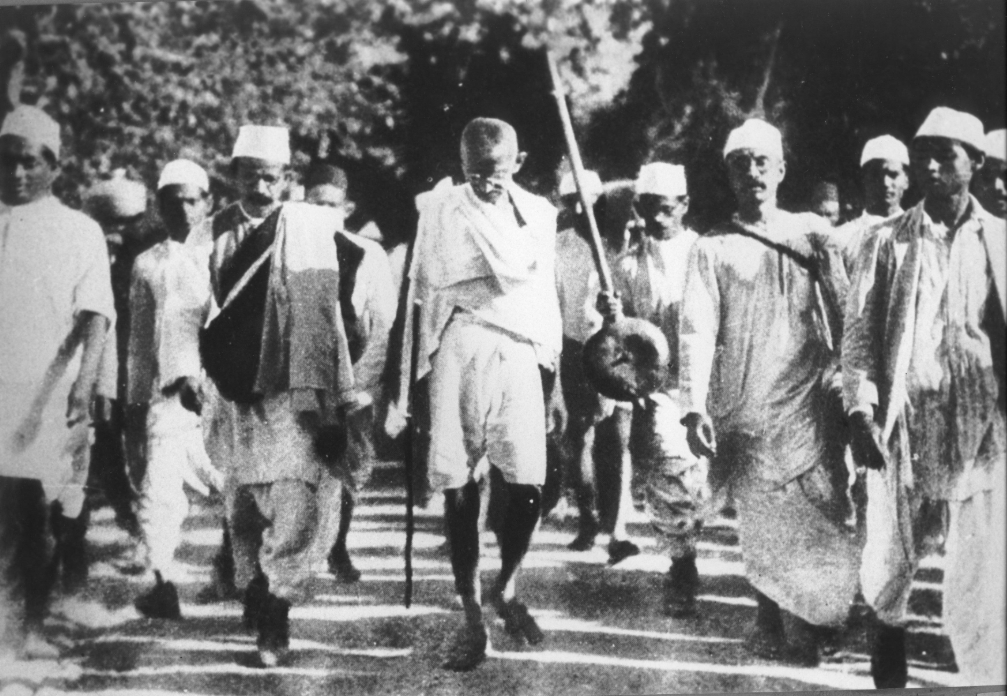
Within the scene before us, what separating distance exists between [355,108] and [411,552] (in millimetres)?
1902

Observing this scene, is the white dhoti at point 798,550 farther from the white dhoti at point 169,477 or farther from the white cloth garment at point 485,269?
the white dhoti at point 169,477

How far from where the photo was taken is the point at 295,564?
390 centimetres

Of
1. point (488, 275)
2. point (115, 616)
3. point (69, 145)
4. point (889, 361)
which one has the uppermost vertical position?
point (69, 145)

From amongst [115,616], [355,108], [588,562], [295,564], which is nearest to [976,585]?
[588,562]

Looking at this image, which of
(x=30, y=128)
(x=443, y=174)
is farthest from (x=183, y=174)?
(x=443, y=174)

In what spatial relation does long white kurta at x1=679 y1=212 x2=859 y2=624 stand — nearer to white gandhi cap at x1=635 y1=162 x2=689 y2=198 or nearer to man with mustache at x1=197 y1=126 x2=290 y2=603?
white gandhi cap at x1=635 y1=162 x2=689 y2=198

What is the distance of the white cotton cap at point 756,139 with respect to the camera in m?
4.04

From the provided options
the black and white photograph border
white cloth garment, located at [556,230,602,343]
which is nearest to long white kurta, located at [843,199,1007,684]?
the black and white photograph border

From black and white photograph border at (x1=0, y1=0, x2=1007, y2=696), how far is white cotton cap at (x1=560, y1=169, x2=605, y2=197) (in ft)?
0.06

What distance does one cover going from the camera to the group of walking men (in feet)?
12.9

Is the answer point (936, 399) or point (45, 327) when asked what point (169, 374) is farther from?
point (936, 399)

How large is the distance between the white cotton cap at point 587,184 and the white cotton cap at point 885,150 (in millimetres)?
1162

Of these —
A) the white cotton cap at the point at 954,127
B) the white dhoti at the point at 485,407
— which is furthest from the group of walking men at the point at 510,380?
the white cotton cap at the point at 954,127

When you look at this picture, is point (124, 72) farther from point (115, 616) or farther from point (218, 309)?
point (115, 616)
